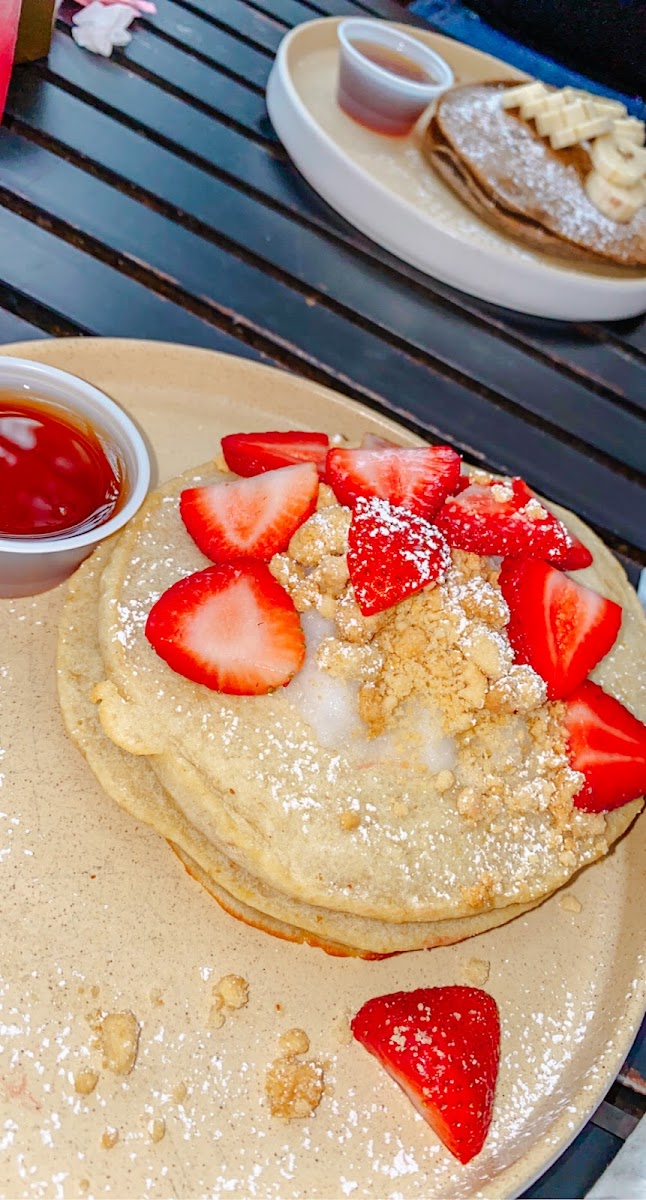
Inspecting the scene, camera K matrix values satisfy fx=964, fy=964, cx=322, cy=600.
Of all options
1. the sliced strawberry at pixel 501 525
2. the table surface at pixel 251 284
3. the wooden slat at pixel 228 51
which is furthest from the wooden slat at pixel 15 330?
the wooden slat at pixel 228 51

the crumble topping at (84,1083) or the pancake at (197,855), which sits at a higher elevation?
the pancake at (197,855)

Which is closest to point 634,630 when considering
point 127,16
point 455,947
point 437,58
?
point 455,947

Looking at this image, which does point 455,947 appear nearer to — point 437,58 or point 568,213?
point 568,213

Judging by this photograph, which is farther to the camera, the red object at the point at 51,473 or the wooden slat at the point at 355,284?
the wooden slat at the point at 355,284

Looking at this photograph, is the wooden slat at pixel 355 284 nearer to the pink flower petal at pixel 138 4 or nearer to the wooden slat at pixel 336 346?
the wooden slat at pixel 336 346

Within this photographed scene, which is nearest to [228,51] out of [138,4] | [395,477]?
[138,4]

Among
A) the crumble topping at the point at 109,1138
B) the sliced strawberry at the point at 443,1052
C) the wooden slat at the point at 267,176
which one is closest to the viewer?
the crumble topping at the point at 109,1138

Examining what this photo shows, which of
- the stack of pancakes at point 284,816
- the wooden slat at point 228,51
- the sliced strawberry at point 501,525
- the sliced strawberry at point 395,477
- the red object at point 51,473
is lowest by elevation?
the stack of pancakes at point 284,816

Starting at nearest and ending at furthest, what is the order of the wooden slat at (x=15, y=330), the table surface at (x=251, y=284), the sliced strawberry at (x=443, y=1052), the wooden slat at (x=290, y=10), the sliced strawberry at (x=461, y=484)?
1. the sliced strawberry at (x=443, y=1052)
2. the sliced strawberry at (x=461, y=484)
3. the wooden slat at (x=15, y=330)
4. the table surface at (x=251, y=284)
5. the wooden slat at (x=290, y=10)
